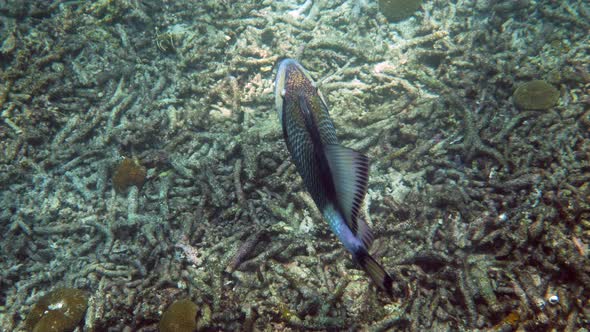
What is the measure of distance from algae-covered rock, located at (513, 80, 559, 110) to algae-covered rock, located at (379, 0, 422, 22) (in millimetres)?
2679

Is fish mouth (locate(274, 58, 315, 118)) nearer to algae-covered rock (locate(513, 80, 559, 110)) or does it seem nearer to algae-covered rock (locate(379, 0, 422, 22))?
algae-covered rock (locate(513, 80, 559, 110))

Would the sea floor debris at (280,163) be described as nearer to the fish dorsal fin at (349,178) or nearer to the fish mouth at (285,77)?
the fish mouth at (285,77)

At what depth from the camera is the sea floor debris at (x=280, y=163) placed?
2.98 meters

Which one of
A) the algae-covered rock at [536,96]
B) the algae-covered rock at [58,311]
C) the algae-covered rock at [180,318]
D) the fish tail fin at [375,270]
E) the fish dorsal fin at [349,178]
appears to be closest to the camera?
the fish dorsal fin at [349,178]

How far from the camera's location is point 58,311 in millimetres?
3363

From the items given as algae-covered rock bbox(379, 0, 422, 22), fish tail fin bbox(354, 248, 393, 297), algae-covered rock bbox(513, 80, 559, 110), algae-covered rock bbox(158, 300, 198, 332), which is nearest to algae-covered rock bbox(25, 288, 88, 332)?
algae-covered rock bbox(158, 300, 198, 332)

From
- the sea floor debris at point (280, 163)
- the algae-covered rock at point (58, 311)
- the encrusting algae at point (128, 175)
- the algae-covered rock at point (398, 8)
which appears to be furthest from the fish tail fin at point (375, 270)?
the algae-covered rock at point (398, 8)

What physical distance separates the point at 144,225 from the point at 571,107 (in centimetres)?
559

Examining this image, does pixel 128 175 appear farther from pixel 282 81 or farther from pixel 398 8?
pixel 398 8

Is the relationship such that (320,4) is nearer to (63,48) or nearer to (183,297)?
(63,48)

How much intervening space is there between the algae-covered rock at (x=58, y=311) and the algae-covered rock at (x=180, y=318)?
1139 mm

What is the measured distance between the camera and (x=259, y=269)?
3238 millimetres

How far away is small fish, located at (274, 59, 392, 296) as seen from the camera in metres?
1.43

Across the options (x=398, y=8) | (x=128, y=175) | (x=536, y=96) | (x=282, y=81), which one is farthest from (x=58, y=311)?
(x=398, y=8)
